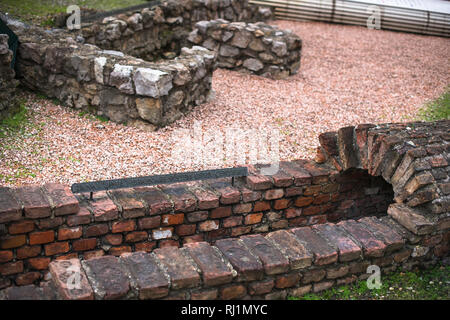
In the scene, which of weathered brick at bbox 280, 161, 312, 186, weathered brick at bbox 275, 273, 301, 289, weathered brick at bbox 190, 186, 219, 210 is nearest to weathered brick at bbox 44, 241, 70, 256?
weathered brick at bbox 190, 186, 219, 210

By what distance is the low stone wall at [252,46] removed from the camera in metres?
8.45

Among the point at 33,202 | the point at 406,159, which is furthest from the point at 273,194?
the point at 33,202

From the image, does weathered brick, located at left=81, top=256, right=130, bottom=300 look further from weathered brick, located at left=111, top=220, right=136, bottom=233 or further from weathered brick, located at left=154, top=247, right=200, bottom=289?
weathered brick, located at left=111, top=220, right=136, bottom=233

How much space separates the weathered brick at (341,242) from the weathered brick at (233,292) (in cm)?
80

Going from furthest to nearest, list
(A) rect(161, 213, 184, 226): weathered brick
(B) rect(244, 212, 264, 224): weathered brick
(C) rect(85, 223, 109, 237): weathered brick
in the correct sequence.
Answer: (B) rect(244, 212, 264, 224): weathered brick < (A) rect(161, 213, 184, 226): weathered brick < (C) rect(85, 223, 109, 237): weathered brick

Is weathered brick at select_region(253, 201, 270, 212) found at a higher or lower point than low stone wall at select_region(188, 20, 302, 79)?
lower

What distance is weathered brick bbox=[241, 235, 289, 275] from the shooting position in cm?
330

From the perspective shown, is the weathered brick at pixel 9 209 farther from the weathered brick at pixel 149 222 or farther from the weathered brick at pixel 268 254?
the weathered brick at pixel 268 254

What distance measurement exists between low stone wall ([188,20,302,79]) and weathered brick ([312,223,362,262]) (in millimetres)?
5138

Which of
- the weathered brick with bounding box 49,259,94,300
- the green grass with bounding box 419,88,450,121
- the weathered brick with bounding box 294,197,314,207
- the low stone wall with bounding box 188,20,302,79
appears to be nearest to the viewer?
the weathered brick with bounding box 49,259,94,300

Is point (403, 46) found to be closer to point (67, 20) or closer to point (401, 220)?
point (67, 20)

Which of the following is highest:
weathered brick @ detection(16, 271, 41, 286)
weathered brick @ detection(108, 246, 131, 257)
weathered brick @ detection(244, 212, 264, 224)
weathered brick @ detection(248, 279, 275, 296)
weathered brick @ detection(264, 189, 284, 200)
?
weathered brick @ detection(264, 189, 284, 200)
